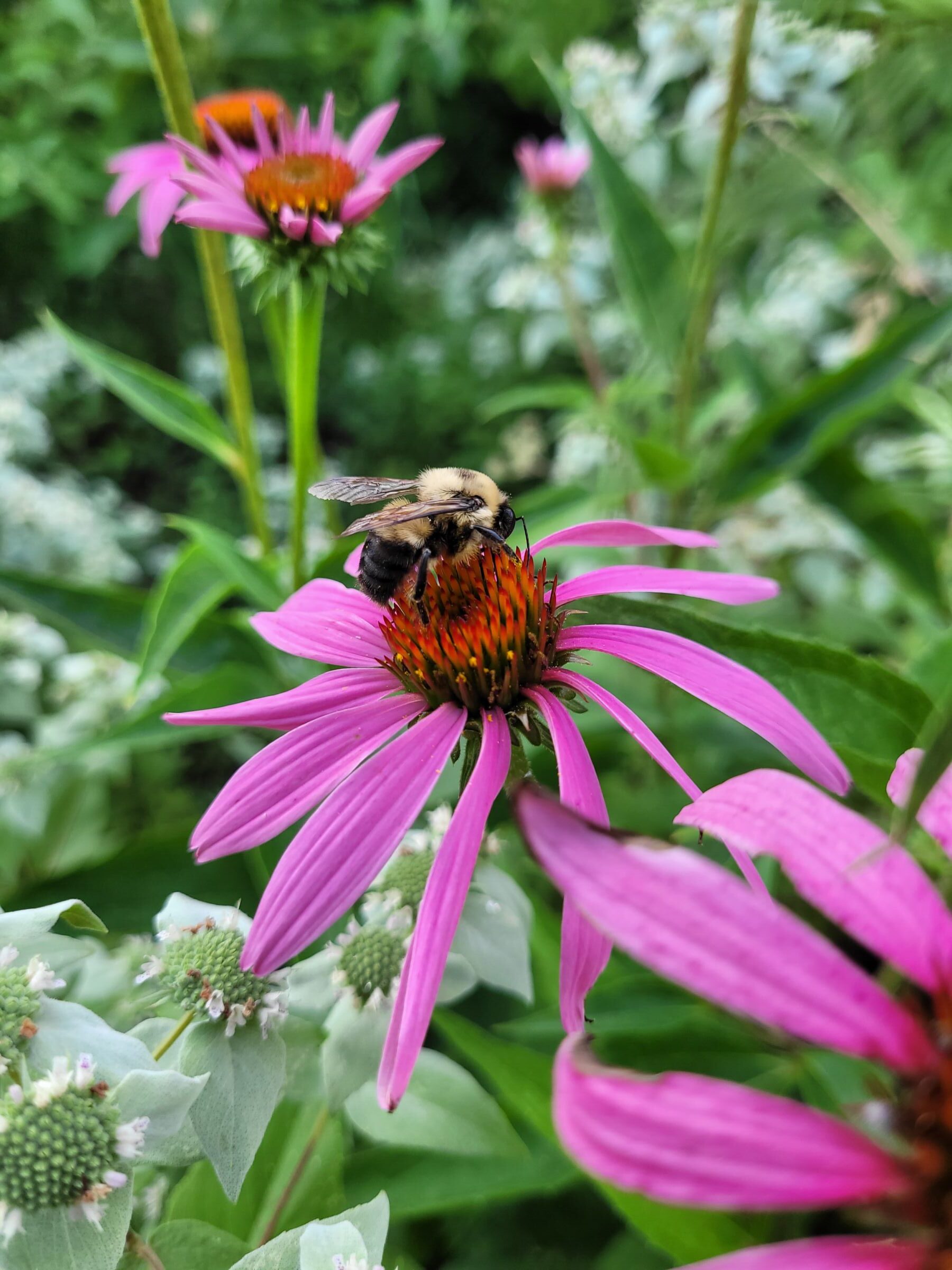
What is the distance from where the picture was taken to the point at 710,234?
0.86 metres

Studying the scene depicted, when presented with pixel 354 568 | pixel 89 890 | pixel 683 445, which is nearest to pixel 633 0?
pixel 683 445

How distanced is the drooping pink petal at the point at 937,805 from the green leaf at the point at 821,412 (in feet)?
2.05

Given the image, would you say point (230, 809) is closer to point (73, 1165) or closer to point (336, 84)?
point (73, 1165)

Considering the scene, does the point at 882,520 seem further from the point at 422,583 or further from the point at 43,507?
the point at 43,507

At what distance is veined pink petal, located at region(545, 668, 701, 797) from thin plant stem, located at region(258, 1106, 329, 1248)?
0.84ft

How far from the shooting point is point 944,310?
0.86 meters

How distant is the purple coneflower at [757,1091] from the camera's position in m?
0.20

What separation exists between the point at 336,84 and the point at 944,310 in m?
1.92

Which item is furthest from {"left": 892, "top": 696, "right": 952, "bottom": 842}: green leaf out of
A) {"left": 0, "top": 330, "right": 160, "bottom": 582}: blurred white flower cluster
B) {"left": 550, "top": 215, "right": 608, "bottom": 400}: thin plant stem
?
{"left": 0, "top": 330, "right": 160, "bottom": 582}: blurred white flower cluster

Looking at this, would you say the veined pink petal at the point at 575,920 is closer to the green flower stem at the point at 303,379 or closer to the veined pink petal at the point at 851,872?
the veined pink petal at the point at 851,872

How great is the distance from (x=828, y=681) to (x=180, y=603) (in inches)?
19.4

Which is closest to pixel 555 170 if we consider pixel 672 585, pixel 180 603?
pixel 180 603

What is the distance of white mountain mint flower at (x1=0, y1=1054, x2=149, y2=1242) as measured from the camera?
0.32m

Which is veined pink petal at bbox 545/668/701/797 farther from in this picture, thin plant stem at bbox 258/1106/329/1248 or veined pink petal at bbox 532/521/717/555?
thin plant stem at bbox 258/1106/329/1248
